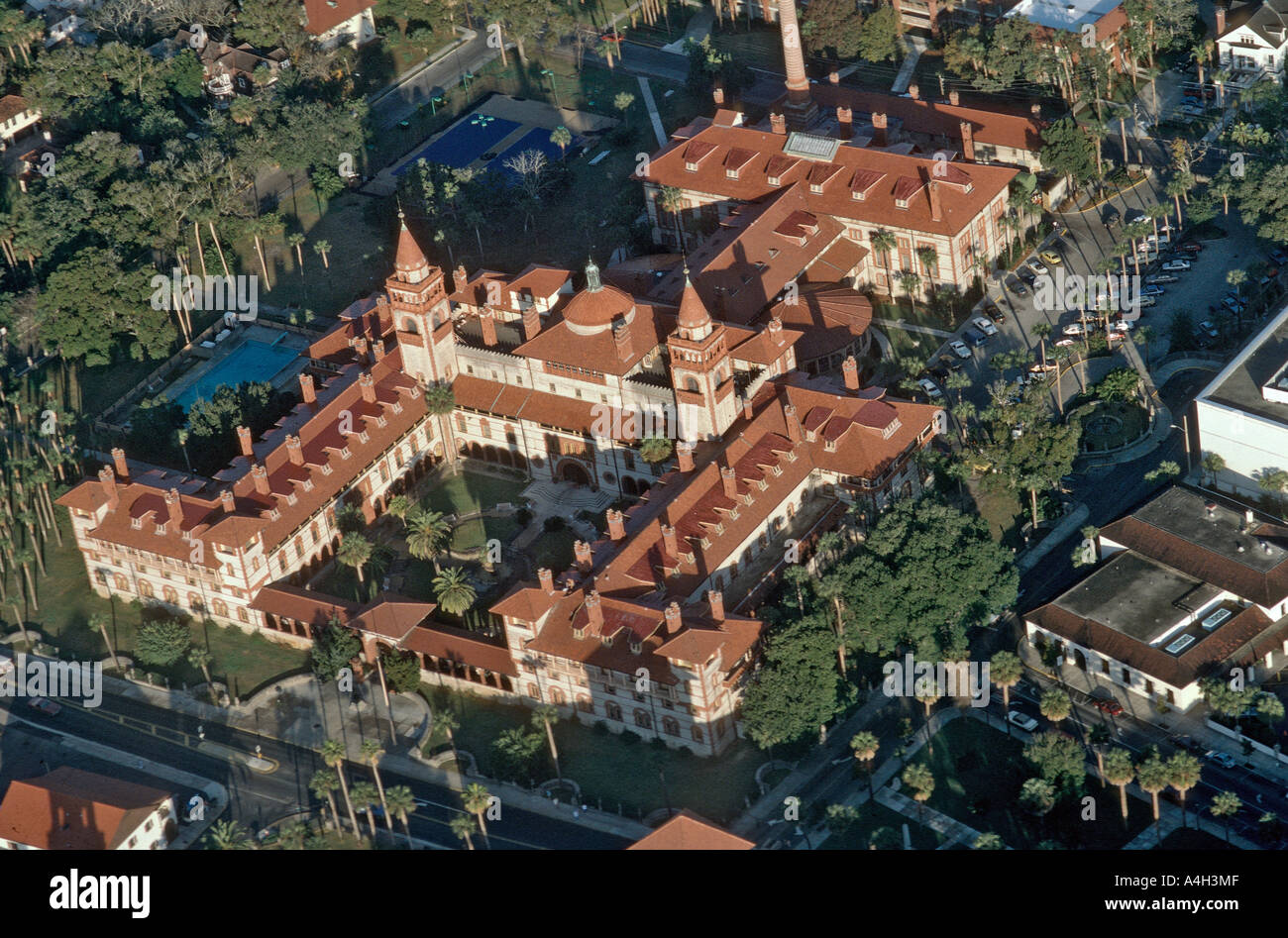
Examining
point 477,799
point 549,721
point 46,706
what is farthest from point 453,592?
point 46,706

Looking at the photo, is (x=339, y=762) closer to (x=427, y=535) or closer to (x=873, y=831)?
(x=427, y=535)

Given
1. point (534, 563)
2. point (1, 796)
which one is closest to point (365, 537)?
point (534, 563)

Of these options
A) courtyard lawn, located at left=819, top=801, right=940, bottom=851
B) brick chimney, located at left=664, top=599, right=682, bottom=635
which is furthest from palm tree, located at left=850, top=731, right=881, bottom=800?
brick chimney, located at left=664, top=599, right=682, bottom=635

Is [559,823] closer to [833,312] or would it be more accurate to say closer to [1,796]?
[1,796]

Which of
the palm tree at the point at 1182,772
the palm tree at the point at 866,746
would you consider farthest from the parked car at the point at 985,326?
the palm tree at the point at 1182,772

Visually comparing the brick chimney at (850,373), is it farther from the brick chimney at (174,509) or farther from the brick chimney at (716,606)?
the brick chimney at (174,509)
